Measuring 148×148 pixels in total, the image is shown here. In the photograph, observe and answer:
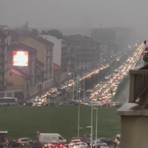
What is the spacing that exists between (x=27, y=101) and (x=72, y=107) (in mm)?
578

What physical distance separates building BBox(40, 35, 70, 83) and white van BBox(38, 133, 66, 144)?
1180 mm

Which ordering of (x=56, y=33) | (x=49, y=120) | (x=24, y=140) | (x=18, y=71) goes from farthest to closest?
(x=56, y=33) < (x=18, y=71) < (x=49, y=120) < (x=24, y=140)

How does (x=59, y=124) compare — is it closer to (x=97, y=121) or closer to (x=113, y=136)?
(x=97, y=121)

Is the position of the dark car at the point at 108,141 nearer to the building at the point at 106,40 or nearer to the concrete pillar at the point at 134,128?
the building at the point at 106,40

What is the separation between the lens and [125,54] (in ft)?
16.8

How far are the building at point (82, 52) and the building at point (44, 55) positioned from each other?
25cm

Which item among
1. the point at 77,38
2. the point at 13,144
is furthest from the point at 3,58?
the point at 13,144

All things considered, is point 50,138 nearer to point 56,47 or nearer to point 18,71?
point 18,71

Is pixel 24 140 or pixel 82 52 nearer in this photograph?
pixel 24 140

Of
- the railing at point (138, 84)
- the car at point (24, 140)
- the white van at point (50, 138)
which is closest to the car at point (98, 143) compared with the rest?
the white van at point (50, 138)

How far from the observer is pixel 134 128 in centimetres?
80

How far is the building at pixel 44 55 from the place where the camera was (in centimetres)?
525

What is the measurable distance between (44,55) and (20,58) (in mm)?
325

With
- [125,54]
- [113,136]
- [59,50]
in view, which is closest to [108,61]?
[125,54]
